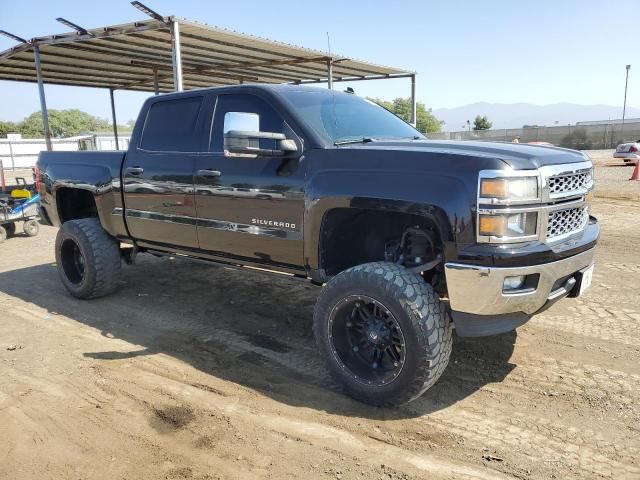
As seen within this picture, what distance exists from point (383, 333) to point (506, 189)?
1185 millimetres

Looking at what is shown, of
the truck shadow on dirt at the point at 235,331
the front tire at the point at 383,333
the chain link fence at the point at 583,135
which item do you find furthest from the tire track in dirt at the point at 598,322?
the chain link fence at the point at 583,135

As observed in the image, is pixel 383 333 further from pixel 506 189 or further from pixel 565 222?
pixel 565 222

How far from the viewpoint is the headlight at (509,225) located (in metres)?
2.86

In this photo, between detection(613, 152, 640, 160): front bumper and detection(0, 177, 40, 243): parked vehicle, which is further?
detection(613, 152, 640, 160): front bumper

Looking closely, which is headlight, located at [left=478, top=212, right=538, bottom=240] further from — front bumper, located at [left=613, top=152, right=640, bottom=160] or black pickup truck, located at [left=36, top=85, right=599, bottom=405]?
front bumper, located at [left=613, top=152, right=640, bottom=160]

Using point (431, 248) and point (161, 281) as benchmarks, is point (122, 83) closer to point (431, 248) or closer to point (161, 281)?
point (161, 281)

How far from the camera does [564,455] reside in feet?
9.03

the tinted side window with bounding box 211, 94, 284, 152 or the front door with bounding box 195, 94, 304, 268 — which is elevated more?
the tinted side window with bounding box 211, 94, 284, 152

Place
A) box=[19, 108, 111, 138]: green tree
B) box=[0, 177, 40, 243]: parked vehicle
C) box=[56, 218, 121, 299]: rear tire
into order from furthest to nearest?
box=[19, 108, 111, 138]: green tree, box=[0, 177, 40, 243]: parked vehicle, box=[56, 218, 121, 299]: rear tire

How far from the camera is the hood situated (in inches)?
117

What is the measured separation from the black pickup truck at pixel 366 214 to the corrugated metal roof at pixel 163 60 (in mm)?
6261

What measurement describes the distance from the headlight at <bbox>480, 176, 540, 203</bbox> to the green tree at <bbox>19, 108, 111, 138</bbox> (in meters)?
83.8

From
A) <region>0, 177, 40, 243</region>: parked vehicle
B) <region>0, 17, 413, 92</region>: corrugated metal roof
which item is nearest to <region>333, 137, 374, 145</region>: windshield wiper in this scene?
<region>0, 17, 413, 92</region>: corrugated metal roof

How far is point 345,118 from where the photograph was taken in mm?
4184
